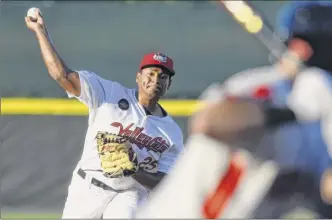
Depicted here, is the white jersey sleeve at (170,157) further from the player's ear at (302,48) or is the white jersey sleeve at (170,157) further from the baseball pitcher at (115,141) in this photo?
the player's ear at (302,48)

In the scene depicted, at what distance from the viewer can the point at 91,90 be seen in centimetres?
387

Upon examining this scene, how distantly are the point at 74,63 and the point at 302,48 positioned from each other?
4.32 m

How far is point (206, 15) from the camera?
650 cm

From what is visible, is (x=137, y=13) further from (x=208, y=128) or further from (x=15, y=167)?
(x=208, y=128)

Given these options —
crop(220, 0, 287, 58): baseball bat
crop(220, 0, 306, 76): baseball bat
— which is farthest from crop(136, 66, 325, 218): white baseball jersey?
crop(220, 0, 287, 58): baseball bat

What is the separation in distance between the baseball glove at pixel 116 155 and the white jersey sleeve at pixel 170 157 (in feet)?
0.51

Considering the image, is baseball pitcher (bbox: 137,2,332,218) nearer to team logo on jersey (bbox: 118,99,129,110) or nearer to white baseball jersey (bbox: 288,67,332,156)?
white baseball jersey (bbox: 288,67,332,156)

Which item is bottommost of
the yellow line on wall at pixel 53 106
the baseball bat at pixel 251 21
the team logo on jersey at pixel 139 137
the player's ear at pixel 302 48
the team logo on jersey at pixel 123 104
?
the yellow line on wall at pixel 53 106

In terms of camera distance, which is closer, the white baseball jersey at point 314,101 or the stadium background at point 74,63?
the white baseball jersey at point 314,101

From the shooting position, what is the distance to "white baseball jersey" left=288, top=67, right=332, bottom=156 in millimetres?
2023

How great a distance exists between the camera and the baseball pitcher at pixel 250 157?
6.18 ft

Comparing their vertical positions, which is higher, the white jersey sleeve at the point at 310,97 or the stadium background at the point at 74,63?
the white jersey sleeve at the point at 310,97

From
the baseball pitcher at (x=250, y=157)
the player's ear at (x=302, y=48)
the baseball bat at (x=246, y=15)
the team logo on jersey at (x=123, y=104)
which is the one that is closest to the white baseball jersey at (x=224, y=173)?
the baseball pitcher at (x=250, y=157)

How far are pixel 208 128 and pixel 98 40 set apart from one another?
15.6 ft
